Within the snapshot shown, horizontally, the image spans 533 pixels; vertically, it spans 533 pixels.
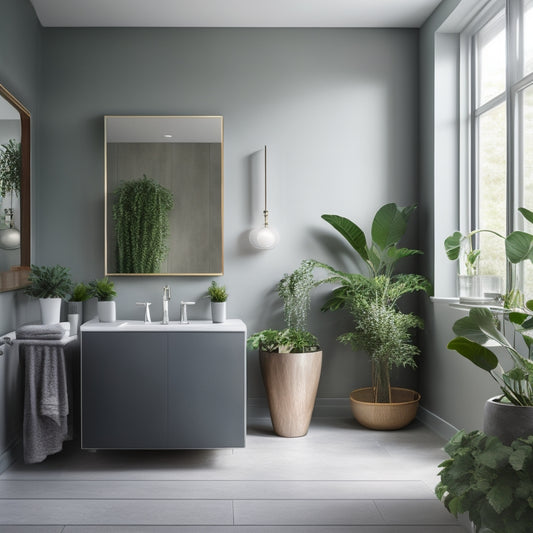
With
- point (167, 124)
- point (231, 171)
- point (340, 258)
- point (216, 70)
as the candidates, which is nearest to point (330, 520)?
point (340, 258)

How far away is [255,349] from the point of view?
162 inches

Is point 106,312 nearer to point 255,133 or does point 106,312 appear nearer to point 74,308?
point 74,308

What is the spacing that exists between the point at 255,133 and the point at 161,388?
72.3 inches

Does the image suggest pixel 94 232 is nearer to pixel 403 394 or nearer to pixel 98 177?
pixel 98 177

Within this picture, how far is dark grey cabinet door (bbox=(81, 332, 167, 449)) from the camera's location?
3.29 m

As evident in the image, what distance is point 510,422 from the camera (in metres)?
2.17

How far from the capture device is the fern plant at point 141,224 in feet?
13.1

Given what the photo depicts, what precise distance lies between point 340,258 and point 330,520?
199 centimetres

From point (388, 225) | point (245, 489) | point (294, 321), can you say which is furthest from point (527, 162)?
point (245, 489)

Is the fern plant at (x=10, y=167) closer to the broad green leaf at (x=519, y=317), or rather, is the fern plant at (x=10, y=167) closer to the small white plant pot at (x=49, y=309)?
the small white plant pot at (x=49, y=309)

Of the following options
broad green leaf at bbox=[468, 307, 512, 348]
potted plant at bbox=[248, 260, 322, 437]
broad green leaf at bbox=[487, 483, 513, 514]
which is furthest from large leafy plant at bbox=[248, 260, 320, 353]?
broad green leaf at bbox=[487, 483, 513, 514]

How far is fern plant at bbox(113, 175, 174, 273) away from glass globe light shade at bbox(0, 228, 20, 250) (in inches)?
29.0

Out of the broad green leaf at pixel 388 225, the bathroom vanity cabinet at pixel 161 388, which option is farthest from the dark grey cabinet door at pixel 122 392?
the broad green leaf at pixel 388 225

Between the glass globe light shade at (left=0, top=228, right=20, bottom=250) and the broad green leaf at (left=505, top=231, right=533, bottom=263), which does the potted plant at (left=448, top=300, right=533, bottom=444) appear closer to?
the broad green leaf at (left=505, top=231, right=533, bottom=263)
